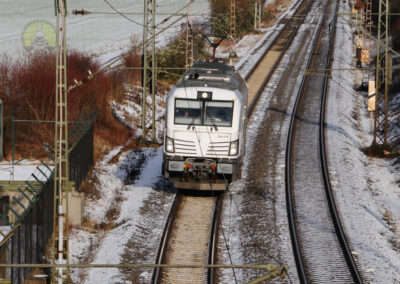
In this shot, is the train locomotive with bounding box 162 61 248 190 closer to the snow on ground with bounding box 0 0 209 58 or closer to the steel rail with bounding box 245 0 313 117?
the steel rail with bounding box 245 0 313 117

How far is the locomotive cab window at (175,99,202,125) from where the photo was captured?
1977cm

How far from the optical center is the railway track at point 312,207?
15961 millimetres

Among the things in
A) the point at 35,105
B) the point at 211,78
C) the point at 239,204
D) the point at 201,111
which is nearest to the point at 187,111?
the point at 201,111

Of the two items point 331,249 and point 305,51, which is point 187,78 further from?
point 305,51

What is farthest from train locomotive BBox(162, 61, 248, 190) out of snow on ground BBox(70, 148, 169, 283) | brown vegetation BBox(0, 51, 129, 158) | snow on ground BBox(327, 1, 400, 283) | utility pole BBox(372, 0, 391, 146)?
brown vegetation BBox(0, 51, 129, 158)

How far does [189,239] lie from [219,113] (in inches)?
158

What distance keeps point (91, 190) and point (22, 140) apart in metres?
6.79

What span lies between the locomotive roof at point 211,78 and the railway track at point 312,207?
3967mm

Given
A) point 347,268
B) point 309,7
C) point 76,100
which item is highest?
point 309,7

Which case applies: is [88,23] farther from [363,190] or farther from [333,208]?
[333,208]

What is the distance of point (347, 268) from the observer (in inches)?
629

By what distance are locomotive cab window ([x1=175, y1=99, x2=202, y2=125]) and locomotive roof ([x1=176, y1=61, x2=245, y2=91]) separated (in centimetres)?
50

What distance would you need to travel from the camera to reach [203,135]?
1958 centimetres

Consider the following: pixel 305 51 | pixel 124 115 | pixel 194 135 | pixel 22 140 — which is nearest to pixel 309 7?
pixel 305 51
